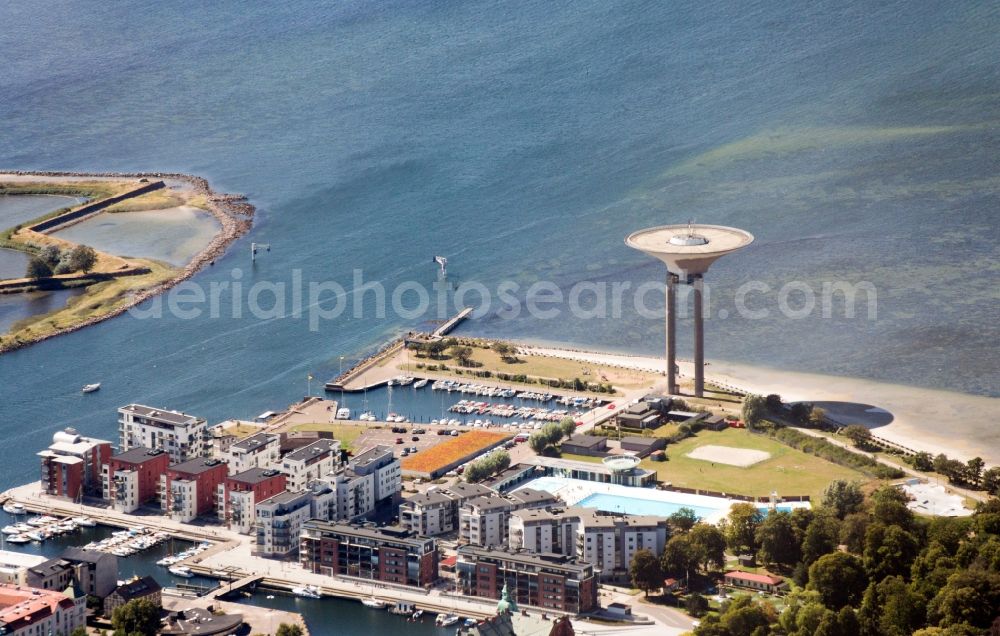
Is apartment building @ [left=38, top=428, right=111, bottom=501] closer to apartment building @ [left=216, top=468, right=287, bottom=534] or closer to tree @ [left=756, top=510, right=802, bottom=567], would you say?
apartment building @ [left=216, top=468, right=287, bottom=534]

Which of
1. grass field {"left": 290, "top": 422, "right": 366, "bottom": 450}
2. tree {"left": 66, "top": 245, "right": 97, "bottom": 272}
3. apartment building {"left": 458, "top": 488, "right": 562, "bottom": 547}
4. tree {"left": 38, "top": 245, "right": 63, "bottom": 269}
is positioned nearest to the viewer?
apartment building {"left": 458, "top": 488, "right": 562, "bottom": 547}

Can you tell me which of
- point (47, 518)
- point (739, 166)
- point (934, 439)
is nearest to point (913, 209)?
point (739, 166)

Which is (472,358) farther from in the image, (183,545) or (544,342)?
(183,545)

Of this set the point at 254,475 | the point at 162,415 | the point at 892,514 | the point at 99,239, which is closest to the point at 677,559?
the point at 892,514

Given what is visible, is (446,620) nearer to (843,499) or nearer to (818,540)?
(818,540)

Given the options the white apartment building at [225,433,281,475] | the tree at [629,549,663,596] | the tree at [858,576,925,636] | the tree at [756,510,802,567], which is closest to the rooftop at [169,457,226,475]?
the white apartment building at [225,433,281,475]

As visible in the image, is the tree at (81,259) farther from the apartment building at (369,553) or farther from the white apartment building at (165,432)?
the apartment building at (369,553)
